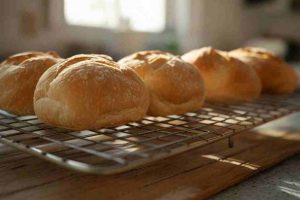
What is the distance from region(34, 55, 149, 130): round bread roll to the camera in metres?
0.62

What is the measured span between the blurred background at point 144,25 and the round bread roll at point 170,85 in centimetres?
101

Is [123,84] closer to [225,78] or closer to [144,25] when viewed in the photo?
[225,78]

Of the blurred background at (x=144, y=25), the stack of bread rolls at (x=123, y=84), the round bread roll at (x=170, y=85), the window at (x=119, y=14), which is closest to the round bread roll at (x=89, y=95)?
the stack of bread rolls at (x=123, y=84)

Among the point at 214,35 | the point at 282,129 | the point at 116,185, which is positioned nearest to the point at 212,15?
the point at 214,35

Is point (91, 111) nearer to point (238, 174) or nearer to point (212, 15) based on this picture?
point (238, 174)

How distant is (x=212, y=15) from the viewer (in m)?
2.82

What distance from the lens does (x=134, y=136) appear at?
0.60 m

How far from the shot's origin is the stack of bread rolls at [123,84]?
2.07ft

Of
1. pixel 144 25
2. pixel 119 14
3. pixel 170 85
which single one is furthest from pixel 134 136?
pixel 144 25

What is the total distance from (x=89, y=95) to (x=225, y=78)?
48 cm

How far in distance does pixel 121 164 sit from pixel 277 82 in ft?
2.74

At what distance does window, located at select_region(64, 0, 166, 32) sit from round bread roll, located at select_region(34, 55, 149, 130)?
1351mm

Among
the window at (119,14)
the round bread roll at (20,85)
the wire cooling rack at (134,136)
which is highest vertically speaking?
the window at (119,14)

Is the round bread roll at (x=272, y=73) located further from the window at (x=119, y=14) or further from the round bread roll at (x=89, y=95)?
the window at (x=119, y=14)
